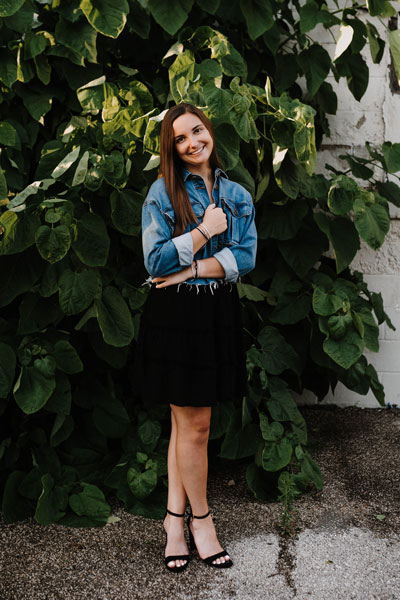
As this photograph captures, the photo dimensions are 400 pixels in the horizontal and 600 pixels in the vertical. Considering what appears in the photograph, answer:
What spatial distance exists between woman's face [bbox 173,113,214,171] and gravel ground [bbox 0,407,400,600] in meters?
1.31

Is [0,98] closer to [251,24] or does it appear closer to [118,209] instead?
[118,209]

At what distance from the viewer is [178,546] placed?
2320 millimetres

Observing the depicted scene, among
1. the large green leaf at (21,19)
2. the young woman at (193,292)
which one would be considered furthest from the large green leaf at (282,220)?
the large green leaf at (21,19)

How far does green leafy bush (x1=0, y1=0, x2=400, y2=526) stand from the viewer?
2.46 metres

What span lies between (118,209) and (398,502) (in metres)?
1.58

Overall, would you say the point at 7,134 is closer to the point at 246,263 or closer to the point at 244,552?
the point at 246,263

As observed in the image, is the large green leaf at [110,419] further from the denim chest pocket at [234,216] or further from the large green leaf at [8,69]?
the large green leaf at [8,69]

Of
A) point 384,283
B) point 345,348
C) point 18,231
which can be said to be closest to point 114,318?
point 18,231

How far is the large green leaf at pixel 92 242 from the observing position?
2.46 metres

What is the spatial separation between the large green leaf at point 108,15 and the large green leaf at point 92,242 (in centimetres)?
67

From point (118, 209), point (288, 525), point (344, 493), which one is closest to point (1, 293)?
point (118, 209)

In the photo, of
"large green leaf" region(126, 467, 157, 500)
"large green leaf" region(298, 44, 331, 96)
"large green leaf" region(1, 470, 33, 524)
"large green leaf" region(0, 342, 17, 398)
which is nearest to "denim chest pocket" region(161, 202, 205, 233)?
"large green leaf" region(0, 342, 17, 398)

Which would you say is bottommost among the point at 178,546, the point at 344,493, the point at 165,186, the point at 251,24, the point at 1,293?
the point at 344,493

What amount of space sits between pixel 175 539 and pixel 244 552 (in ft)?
0.81
